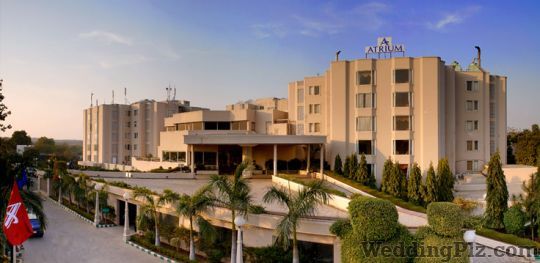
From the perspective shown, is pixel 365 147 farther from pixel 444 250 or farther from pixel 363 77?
pixel 444 250

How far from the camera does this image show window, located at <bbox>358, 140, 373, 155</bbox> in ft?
118

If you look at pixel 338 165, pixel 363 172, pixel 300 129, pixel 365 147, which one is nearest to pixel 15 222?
pixel 363 172

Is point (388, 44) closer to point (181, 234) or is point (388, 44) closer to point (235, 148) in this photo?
point (235, 148)

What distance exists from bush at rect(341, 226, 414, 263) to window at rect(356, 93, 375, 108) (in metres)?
24.6

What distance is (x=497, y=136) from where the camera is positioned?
39.4m

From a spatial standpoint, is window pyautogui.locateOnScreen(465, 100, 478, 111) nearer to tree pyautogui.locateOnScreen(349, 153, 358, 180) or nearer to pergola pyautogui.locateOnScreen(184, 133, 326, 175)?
tree pyautogui.locateOnScreen(349, 153, 358, 180)

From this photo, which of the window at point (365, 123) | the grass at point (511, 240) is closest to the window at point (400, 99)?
the window at point (365, 123)

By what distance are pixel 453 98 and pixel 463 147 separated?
195 inches

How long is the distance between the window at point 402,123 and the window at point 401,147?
1152mm

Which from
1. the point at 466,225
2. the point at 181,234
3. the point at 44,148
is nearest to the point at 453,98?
the point at 466,225

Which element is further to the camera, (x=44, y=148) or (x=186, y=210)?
(x=44, y=148)

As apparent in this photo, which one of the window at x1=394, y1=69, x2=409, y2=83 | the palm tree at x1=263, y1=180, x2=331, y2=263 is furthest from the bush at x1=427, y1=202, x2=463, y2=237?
the window at x1=394, y1=69, x2=409, y2=83

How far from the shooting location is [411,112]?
35.1 m

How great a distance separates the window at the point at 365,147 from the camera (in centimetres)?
3603
